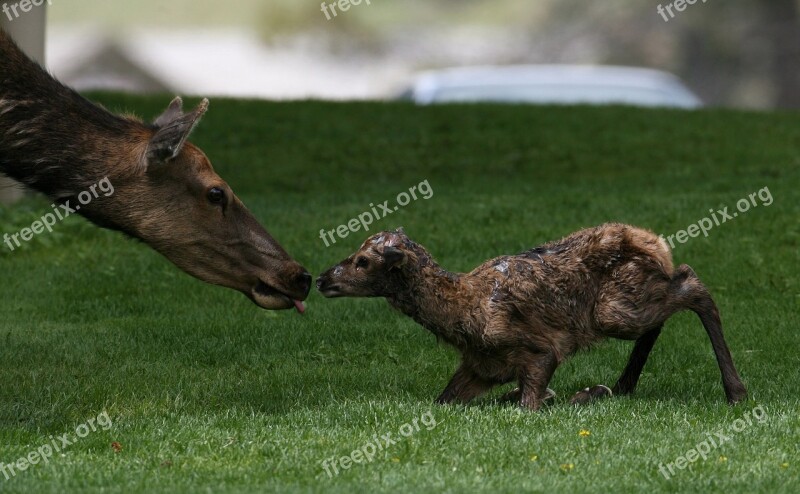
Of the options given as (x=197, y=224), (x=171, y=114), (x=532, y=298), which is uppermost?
(x=171, y=114)

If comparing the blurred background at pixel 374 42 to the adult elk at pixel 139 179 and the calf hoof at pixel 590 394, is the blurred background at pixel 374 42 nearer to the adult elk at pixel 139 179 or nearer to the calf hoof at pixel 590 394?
the calf hoof at pixel 590 394

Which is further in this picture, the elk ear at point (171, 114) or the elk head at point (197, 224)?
the elk ear at point (171, 114)

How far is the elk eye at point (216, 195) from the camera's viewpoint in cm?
862

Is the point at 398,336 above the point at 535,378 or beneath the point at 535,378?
beneath

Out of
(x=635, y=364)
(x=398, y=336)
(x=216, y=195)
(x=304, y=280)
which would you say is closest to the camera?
(x=304, y=280)

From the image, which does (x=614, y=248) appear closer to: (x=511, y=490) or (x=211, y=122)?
(x=511, y=490)

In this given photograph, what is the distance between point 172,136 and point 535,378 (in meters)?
2.56

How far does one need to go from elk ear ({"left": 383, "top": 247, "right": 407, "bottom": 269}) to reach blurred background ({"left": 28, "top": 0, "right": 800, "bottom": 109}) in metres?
33.8

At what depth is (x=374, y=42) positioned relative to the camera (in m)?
47.1

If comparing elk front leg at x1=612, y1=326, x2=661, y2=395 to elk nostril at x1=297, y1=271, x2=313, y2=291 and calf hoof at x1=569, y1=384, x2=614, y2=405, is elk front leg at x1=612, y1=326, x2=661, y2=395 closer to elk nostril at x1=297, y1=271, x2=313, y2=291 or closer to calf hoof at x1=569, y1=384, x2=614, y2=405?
calf hoof at x1=569, y1=384, x2=614, y2=405

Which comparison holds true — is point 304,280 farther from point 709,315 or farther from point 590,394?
point 709,315

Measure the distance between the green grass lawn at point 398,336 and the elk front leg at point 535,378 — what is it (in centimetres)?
12

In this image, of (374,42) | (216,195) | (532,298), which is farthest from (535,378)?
(374,42)

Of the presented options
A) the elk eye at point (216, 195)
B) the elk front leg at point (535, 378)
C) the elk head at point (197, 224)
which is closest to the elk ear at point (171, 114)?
the elk head at point (197, 224)
